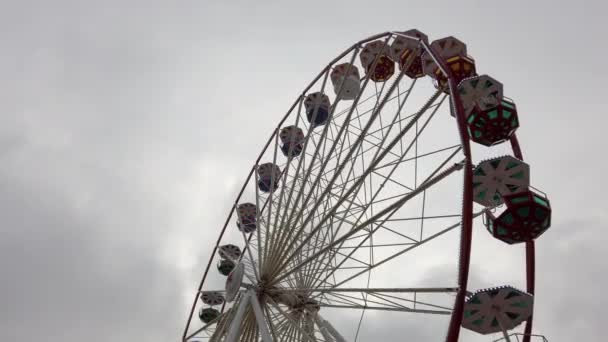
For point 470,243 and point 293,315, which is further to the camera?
point 293,315

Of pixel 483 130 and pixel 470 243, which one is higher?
pixel 483 130

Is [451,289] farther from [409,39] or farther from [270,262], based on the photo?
[409,39]

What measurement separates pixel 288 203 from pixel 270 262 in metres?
1.77

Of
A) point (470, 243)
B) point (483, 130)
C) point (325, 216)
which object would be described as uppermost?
point (483, 130)

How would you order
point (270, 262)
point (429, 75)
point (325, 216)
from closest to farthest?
point (325, 216), point (270, 262), point (429, 75)

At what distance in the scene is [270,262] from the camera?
1287 cm

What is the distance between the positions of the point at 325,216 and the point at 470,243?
14.5 ft

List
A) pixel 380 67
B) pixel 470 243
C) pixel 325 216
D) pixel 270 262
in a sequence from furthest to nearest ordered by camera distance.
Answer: pixel 380 67, pixel 270 262, pixel 325 216, pixel 470 243

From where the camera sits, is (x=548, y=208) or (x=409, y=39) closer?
(x=548, y=208)

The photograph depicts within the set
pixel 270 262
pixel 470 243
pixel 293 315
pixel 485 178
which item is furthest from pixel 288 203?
pixel 470 243

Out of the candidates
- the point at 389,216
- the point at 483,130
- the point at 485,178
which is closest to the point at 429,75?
the point at 483,130

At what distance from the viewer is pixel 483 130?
37.4ft

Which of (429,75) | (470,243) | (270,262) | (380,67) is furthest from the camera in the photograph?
(380,67)

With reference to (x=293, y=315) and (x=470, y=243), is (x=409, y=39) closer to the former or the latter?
(x=470, y=243)
